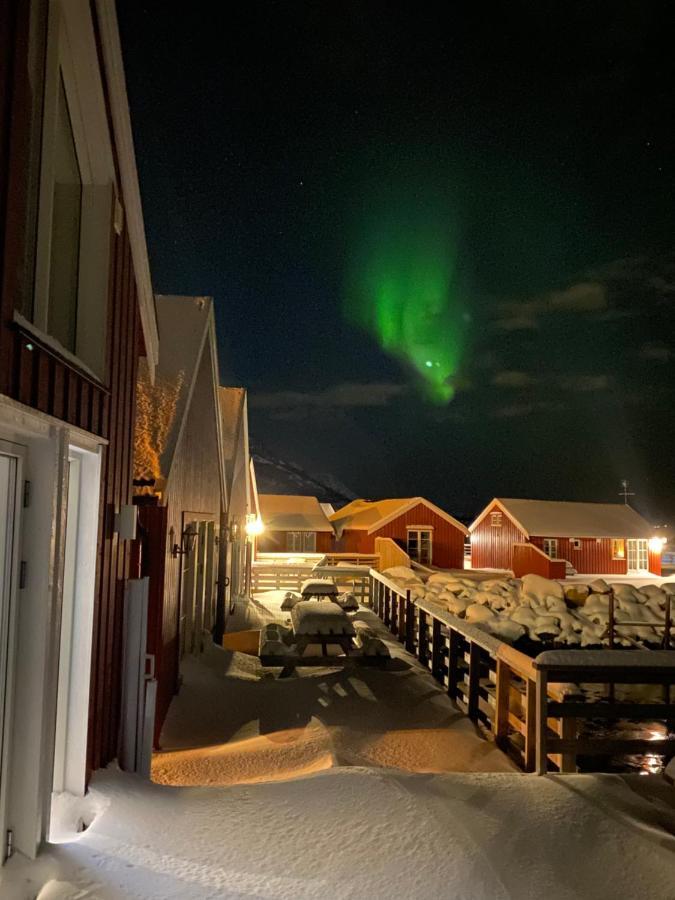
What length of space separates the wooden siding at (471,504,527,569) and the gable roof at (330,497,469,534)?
316cm

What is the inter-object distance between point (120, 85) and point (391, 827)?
5.04 m

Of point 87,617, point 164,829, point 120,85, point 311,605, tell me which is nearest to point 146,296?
point 120,85

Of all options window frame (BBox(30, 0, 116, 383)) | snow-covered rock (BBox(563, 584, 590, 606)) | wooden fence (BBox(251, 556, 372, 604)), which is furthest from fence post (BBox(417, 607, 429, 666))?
snow-covered rock (BBox(563, 584, 590, 606))

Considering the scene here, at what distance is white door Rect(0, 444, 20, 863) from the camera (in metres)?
2.92

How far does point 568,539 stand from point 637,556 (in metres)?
4.77

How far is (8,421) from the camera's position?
2.76m

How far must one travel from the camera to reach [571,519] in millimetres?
38062

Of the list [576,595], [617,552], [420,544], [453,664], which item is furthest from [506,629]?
[617,552]

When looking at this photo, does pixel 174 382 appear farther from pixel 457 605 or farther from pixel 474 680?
pixel 457 605

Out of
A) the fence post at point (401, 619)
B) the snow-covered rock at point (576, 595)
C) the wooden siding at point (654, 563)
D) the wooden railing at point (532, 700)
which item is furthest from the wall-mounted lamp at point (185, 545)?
the wooden siding at point (654, 563)

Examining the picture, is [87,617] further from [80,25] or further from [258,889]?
[80,25]

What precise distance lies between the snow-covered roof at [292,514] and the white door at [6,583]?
33.8m

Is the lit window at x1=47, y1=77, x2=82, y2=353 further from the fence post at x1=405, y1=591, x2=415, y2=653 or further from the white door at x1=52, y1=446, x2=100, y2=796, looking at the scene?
the fence post at x1=405, y1=591, x2=415, y2=653

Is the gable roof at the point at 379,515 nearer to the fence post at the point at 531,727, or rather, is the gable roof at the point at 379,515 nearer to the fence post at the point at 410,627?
the fence post at the point at 410,627
